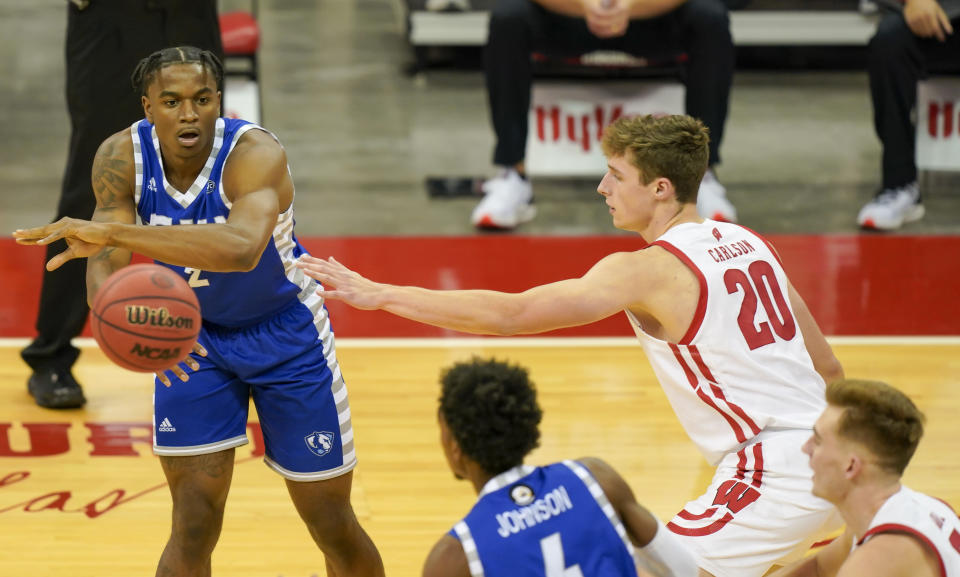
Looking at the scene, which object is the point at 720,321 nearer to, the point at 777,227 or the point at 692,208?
the point at 692,208

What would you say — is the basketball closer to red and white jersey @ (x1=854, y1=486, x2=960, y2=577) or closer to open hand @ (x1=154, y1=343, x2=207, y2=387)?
open hand @ (x1=154, y1=343, x2=207, y2=387)

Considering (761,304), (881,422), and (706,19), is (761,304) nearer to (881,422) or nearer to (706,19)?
(881,422)

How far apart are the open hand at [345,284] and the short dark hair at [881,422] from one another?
1203mm

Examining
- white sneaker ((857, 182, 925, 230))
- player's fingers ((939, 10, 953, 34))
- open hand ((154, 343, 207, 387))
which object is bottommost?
white sneaker ((857, 182, 925, 230))

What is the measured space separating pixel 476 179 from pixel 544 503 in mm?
5842

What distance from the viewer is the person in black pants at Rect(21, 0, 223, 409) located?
529 cm

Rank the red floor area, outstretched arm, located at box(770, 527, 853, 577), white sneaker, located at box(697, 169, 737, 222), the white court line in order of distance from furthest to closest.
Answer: white sneaker, located at box(697, 169, 737, 222) < the red floor area < the white court line < outstretched arm, located at box(770, 527, 853, 577)

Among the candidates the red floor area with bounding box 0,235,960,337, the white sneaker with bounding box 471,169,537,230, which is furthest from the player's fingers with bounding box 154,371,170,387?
the white sneaker with bounding box 471,169,537,230

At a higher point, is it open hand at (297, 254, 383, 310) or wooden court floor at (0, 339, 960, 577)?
open hand at (297, 254, 383, 310)

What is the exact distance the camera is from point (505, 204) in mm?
7320

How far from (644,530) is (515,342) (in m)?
3.46

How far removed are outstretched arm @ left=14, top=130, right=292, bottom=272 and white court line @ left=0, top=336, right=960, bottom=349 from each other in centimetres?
279

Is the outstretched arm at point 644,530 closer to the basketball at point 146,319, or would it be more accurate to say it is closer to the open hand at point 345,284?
the open hand at point 345,284

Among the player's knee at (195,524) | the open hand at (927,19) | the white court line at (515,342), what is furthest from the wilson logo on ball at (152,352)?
the open hand at (927,19)
